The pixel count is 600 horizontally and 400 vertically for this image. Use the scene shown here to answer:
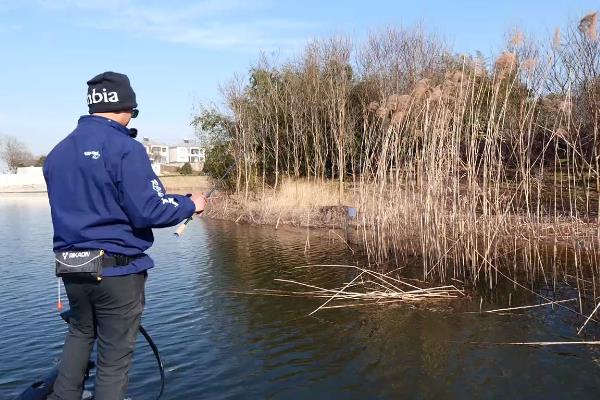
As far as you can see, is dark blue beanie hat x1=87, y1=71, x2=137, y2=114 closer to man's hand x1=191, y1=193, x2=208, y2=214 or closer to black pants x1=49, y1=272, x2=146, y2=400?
man's hand x1=191, y1=193, x2=208, y2=214

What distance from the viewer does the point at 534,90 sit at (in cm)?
743

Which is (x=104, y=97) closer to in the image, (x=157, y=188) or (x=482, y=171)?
(x=157, y=188)

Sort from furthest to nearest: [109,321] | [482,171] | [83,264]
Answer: [482,171] < [109,321] < [83,264]

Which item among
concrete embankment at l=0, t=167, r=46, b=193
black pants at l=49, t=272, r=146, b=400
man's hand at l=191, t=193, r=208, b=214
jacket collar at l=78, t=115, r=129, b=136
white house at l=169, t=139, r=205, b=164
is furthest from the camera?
white house at l=169, t=139, r=205, b=164

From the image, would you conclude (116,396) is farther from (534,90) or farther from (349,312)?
(534,90)

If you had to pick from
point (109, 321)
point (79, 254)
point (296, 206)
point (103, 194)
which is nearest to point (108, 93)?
point (103, 194)

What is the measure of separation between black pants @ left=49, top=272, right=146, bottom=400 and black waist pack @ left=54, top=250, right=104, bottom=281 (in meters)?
0.07

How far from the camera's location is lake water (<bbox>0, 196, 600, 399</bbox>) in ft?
14.9

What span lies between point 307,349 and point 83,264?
10.9 feet

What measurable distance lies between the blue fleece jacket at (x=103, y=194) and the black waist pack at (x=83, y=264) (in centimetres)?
4

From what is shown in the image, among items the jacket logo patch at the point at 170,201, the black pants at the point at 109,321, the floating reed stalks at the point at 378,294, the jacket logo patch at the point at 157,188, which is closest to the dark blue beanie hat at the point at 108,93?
the jacket logo patch at the point at 157,188

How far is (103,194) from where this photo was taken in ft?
9.15

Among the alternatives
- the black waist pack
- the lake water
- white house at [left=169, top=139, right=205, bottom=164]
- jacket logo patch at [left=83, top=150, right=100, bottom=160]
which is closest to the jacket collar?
jacket logo patch at [left=83, top=150, right=100, bottom=160]

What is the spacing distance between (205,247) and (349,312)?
724 centimetres
